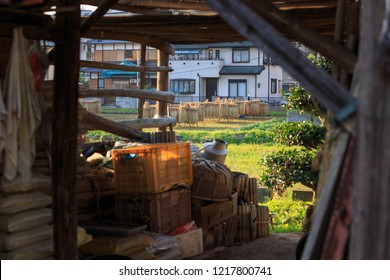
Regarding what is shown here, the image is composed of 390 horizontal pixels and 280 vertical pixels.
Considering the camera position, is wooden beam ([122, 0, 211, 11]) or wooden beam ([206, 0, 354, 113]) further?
wooden beam ([122, 0, 211, 11])

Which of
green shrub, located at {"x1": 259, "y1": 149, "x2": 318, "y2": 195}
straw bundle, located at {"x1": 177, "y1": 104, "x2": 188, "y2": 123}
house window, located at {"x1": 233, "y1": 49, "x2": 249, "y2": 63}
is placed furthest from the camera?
house window, located at {"x1": 233, "y1": 49, "x2": 249, "y2": 63}

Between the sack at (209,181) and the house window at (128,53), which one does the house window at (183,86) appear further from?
the sack at (209,181)

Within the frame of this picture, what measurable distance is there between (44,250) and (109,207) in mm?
2723

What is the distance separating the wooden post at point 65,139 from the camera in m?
5.96

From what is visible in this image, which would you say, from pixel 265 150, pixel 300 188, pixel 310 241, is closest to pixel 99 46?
pixel 265 150

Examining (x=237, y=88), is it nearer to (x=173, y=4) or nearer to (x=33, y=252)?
(x=173, y=4)

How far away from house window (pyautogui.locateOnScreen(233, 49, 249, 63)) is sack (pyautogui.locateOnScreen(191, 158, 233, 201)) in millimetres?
43284

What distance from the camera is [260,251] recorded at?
10055 mm

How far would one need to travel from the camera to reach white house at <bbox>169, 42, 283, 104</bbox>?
52.1 metres

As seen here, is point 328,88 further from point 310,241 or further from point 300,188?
point 300,188

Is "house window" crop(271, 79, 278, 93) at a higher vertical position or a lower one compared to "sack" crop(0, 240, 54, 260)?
higher

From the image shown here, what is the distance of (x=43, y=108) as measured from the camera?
609 cm

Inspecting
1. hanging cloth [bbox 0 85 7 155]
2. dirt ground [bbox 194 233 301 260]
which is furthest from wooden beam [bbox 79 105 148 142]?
hanging cloth [bbox 0 85 7 155]

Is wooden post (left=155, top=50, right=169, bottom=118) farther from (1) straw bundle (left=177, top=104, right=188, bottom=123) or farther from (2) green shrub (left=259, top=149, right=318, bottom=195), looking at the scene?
(1) straw bundle (left=177, top=104, right=188, bottom=123)
